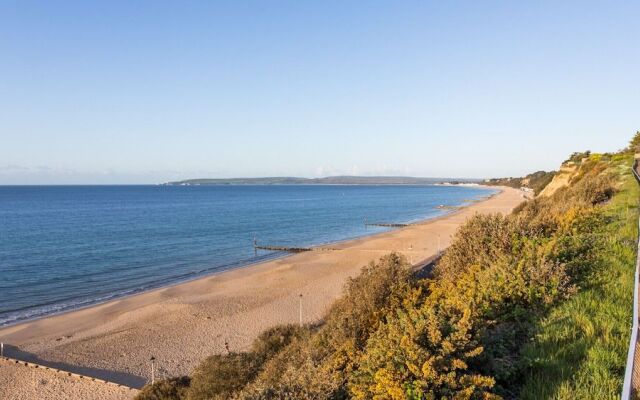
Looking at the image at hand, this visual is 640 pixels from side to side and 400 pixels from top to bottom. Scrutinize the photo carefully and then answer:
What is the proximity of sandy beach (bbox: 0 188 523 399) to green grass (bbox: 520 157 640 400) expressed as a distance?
1353 centimetres

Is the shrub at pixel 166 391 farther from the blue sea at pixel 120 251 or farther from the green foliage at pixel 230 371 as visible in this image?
the blue sea at pixel 120 251

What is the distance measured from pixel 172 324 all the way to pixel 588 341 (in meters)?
20.5

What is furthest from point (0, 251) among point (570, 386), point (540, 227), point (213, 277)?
point (570, 386)

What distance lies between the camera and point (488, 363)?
5520 mm

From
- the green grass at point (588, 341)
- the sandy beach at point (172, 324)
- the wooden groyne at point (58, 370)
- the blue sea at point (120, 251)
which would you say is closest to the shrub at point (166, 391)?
the wooden groyne at point (58, 370)

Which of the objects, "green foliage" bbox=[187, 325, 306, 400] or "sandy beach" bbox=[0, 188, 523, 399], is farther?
"sandy beach" bbox=[0, 188, 523, 399]

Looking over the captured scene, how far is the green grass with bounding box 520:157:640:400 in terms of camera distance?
4.59 meters

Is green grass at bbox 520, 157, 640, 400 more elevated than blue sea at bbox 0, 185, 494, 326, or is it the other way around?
green grass at bbox 520, 157, 640, 400

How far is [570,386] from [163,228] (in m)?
59.8

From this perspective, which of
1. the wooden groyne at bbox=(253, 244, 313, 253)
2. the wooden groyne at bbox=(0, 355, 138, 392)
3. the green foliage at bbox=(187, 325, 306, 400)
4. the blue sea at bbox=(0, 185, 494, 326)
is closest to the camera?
the green foliage at bbox=(187, 325, 306, 400)

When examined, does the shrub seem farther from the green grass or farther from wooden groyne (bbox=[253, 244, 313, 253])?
wooden groyne (bbox=[253, 244, 313, 253])

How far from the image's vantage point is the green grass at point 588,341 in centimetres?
459

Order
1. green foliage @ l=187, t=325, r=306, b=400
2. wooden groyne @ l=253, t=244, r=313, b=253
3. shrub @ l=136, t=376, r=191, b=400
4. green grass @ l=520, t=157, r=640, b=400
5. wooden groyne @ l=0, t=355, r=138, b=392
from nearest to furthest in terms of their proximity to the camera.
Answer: green grass @ l=520, t=157, r=640, b=400 → green foliage @ l=187, t=325, r=306, b=400 → shrub @ l=136, t=376, r=191, b=400 → wooden groyne @ l=0, t=355, r=138, b=392 → wooden groyne @ l=253, t=244, r=313, b=253

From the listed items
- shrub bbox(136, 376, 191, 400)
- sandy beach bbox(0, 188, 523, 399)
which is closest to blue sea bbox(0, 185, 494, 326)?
sandy beach bbox(0, 188, 523, 399)
